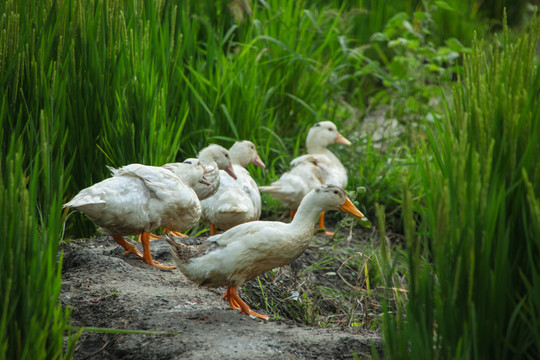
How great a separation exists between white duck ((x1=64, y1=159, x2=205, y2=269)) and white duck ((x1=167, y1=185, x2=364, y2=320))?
0.51 m

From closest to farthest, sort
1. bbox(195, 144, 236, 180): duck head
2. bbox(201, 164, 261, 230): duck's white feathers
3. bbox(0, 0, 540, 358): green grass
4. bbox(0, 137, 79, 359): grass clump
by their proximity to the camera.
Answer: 1. bbox(0, 0, 540, 358): green grass
2. bbox(0, 137, 79, 359): grass clump
3. bbox(201, 164, 261, 230): duck's white feathers
4. bbox(195, 144, 236, 180): duck head

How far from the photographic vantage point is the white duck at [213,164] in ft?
15.3

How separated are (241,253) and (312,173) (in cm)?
233

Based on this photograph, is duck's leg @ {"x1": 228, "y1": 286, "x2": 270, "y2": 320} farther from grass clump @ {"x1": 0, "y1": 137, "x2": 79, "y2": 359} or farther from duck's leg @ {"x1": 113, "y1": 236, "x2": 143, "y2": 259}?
grass clump @ {"x1": 0, "y1": 137, "x2": 79, "y2": 359}

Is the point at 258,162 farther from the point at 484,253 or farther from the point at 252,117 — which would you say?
the point at 484,253

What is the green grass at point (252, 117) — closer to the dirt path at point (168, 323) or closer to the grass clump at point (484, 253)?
the grass clump at point (484, 253)

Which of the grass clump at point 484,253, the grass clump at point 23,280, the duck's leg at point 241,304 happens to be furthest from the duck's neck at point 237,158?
the grass clump at point 484,253

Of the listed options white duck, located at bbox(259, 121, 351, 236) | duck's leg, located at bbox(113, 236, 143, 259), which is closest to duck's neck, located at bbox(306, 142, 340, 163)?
white duck, located at bbox(259, 121, 351, 236)

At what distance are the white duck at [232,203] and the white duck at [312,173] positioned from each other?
33 centimetres

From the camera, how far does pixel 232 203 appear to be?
4785mm

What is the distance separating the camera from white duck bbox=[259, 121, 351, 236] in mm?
5434

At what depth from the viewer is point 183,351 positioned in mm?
2770

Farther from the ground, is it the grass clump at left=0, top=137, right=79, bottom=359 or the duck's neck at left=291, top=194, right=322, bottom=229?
the grass clump at left=0, top=137, right=79, bottom=359

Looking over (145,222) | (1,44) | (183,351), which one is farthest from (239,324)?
(1,44)
